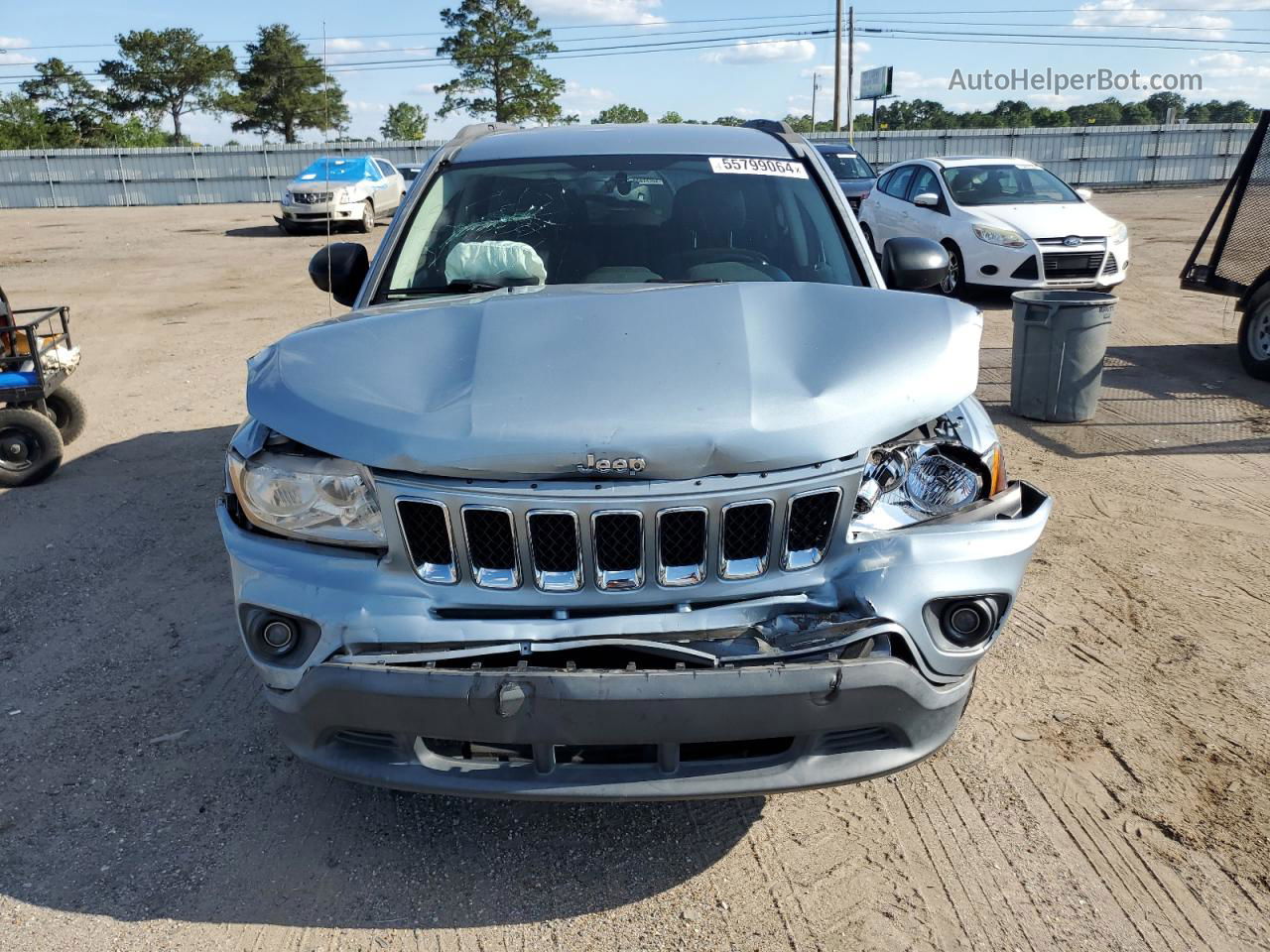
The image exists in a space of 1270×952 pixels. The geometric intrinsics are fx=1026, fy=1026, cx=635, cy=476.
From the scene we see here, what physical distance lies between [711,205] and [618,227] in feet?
1.24

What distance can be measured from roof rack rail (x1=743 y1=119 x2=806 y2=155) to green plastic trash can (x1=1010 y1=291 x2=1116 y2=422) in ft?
10.3

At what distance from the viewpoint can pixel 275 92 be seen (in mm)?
60688

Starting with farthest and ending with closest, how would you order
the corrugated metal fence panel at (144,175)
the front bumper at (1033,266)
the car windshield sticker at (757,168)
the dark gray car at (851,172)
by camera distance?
the corrugated metal fence panel at (144,175)
the dark gray car at (851,172)
the front bumper at (1033,266)
the car windshield sticker at (757,168)

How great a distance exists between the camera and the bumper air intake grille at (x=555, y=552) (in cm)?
231

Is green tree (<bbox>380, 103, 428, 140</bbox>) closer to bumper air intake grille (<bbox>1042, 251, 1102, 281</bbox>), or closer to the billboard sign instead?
the billboard sign

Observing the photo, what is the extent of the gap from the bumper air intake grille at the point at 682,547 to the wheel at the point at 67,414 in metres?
5.89

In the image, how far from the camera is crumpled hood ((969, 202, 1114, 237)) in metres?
11.2

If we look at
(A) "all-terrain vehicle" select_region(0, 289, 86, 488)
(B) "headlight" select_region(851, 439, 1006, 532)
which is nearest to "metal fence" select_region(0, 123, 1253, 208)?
(A) "all-terrain vehicle" select_region(0, 289, 86, 488)

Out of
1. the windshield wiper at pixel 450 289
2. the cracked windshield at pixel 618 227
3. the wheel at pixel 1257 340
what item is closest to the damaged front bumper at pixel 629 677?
the windshield wiper at pixel 450 289

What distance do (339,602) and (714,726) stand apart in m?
0.88

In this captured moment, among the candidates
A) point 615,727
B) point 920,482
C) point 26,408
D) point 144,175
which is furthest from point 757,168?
point 144,175

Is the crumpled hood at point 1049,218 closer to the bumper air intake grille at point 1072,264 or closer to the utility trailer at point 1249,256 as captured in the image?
the bumper air intake grille at point 1072,264

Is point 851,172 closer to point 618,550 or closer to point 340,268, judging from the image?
point 340,268

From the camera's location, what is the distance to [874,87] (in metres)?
49.0
